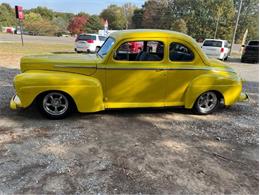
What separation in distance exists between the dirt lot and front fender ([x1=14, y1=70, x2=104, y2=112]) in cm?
38

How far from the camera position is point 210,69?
5816mm

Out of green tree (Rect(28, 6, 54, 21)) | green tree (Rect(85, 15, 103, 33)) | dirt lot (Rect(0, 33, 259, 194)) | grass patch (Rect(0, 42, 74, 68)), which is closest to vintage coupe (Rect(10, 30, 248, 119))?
dirt lot (Rect(0, 33, 259, 194))

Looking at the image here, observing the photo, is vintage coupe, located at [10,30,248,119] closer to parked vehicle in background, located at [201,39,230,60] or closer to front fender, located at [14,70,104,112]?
front fender, located at [14,70,104,112]

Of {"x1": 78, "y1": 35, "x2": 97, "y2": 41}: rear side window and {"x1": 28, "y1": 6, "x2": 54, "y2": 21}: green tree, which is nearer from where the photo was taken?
{"x1": 78, "y1": 35, "x2": 97, "y2": 41}: rear side window

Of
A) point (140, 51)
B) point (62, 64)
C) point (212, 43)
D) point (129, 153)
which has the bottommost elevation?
point (129, 153)

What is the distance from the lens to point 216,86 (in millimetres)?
5816

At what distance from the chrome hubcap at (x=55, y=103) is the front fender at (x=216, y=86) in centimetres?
243

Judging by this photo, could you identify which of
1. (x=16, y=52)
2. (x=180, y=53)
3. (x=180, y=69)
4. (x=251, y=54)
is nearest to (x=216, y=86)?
(x=180, y=69)

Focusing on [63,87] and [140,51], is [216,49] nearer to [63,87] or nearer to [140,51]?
[140,51]

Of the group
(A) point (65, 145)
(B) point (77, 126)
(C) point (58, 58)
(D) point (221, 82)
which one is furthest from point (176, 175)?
(C) point (58, 58)

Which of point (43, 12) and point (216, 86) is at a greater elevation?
point (43, 12)

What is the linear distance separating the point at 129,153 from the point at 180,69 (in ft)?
7.37

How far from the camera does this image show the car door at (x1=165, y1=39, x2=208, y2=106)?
18.2 feet

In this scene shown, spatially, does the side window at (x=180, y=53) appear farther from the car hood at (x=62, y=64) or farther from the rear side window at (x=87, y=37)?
the rear side window at (x=87, y=37)
